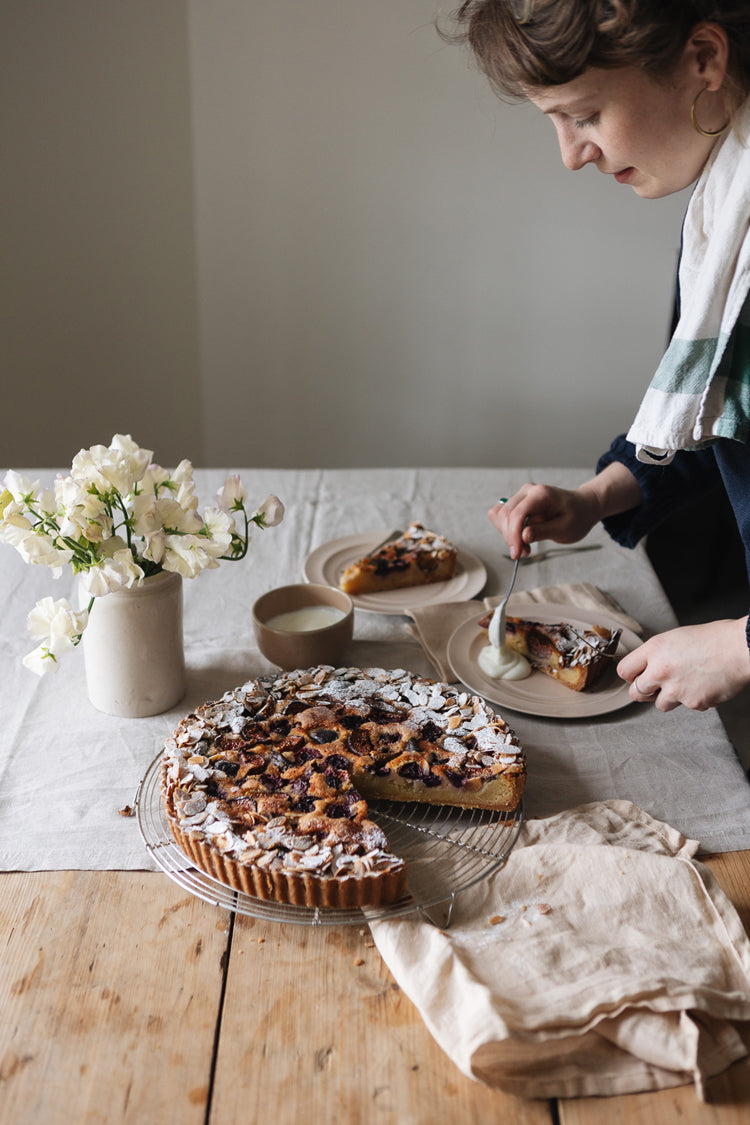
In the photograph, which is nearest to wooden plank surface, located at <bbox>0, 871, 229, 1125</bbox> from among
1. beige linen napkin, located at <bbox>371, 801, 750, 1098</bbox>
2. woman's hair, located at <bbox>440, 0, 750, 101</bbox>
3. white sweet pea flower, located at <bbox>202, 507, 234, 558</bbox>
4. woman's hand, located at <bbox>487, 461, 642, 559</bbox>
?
beige linen napkin, located at <bbox>371, 801, 750, 1098</bbox>

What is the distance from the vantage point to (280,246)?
3.70 meters

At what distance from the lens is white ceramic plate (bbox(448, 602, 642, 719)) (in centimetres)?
143

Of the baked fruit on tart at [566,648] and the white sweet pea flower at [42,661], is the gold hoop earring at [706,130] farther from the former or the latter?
the white sweet pea flower at [42,661]

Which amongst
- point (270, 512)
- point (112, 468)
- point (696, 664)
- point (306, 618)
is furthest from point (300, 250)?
point (696, 664)

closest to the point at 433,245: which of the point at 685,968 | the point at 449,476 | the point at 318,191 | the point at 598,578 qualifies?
the point at 318,191

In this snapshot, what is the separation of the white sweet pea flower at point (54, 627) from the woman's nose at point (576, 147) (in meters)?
0.86

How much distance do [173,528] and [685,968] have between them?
0.81 m

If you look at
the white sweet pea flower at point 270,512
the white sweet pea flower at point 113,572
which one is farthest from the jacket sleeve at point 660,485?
the white sweet pea flower at point 113,572

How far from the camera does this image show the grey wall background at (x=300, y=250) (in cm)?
336

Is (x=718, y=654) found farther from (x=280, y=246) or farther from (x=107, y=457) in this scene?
(x=280, y=246)

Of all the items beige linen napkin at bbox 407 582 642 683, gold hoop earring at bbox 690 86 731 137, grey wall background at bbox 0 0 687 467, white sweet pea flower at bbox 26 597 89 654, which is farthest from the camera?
grey wall background at bbox 0 0 687 467

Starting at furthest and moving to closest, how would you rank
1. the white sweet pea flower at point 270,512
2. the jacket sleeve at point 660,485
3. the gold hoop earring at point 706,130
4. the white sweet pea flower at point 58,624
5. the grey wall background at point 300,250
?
the grey wall background at point 300,250
the jacket sleeve at point 660,485
the white sweet pea flower at point 270,512
the white sweet pea flower at point 58,624
the gold hoop earring at point 706,130

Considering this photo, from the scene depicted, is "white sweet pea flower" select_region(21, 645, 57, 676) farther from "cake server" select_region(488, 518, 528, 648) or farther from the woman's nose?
the woman's nose

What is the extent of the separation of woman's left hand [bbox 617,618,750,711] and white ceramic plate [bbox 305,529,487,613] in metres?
0.54
